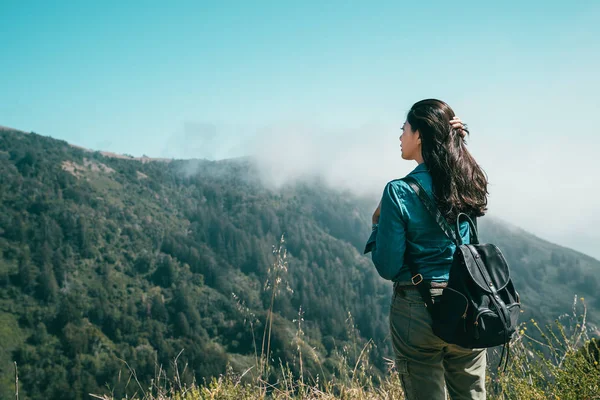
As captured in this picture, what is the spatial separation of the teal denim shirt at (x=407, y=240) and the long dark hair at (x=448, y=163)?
9 centimetres

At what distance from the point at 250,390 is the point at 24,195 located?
151 m

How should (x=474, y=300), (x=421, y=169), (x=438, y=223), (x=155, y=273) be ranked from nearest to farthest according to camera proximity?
(x=474, y=300), (x=438, y=223), (x=421, y=169), (x=155, y=273)

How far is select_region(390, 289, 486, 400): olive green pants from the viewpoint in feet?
6.20

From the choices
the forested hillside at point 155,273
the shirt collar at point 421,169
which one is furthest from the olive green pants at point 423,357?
the forested hillside at point 155,273

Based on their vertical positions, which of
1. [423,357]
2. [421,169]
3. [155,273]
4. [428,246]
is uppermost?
[421,169]

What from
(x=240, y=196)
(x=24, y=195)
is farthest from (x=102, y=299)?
(x=240, y=196)

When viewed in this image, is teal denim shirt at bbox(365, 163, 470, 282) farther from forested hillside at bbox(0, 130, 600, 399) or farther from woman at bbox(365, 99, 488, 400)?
forested hillside at bbox(0, 130, 600, 399)

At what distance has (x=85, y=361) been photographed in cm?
8319

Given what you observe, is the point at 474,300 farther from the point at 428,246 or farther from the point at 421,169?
the point at 421,169

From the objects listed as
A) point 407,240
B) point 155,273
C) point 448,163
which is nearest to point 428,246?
point 407,240

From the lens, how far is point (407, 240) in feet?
6.58

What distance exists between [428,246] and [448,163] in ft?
1.31

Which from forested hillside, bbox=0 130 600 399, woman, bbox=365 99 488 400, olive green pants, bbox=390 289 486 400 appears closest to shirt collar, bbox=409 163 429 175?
woman, bbox=365 99 488 400

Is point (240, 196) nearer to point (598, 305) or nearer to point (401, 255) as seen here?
point (598, 305)
